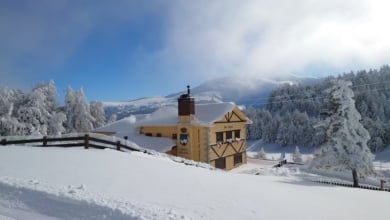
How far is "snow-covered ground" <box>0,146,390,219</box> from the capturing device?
763 cm

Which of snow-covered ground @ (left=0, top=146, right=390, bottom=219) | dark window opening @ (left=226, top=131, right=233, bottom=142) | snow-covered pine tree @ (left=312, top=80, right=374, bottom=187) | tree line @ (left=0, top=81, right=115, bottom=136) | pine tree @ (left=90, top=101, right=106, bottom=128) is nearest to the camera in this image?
snow-covered ground @ (left=0, top=146, right=390, bottom=219)

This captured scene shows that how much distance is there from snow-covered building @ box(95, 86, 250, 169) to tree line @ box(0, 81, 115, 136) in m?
9.01

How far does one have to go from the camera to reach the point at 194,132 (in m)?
29.7

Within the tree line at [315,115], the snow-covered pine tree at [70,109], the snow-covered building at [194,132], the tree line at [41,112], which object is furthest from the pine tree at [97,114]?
the tree line at [315,115]

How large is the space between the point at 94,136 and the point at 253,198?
1129 cm

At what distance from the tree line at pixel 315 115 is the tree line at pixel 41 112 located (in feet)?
151

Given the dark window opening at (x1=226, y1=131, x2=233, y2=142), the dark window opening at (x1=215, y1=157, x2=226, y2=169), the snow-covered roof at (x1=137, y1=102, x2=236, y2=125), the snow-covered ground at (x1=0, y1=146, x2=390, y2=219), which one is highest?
the snow-covered roof at (x1=137, y1=102, x2=236, y2=125)

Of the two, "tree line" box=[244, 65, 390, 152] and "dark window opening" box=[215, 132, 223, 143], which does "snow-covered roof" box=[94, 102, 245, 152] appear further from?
"tree line" box=[244, 65, 390, 152]

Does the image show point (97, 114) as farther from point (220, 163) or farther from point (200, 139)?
point (220, 163)

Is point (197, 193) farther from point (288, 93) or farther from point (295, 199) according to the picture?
point (288, 93)

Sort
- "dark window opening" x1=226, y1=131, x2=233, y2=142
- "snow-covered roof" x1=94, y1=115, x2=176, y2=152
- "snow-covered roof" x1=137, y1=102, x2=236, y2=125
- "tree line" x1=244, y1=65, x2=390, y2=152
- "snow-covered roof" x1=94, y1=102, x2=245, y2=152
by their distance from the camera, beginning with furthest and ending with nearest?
1. "tree line" x1=244, y1=65, x2=390, y2=152
2. "dark window opening" x1=226, y1=131, x2=233, y2=142
3. "snow-covered roof" x1=137, y1=102, x2=236, y2=125
4. "snow-covered roof" x1=94, y1=102, x2=245, y2=152
5. "snow-covered roof" x1=94, y1=115, x2=176, y2=152

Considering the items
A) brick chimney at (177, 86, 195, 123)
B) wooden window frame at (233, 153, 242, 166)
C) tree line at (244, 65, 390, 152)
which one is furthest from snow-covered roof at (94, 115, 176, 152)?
tree line at (244, 65, 390, 152)

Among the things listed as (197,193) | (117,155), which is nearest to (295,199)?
(197,193)

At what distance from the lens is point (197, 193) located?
9.62 meters
